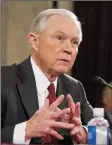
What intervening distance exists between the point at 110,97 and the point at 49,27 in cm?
148

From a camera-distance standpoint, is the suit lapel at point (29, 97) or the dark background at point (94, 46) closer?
the suit lapel at point (29, 97)

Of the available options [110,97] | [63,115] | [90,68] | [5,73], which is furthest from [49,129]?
[90,68]

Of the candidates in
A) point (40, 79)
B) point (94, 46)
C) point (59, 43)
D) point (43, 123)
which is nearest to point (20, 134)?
point (43, 123)

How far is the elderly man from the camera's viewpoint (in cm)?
133

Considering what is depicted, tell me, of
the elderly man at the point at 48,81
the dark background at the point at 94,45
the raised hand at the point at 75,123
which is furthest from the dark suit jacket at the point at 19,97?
the dark background at the point at 94,45

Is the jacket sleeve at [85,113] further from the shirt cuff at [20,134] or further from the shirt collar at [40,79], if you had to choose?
the shirt cuff at [20,134]

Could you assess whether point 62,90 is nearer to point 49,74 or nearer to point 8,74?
point 49,74

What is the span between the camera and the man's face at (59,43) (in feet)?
4.81

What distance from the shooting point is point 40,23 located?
150 centimetres

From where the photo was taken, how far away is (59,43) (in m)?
1.48

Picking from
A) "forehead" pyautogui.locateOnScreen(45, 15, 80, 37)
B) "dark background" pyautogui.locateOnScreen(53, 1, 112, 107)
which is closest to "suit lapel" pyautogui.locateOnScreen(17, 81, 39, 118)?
"forehead" pyautogui.locateOnScreen(45, 15, 80, 37)

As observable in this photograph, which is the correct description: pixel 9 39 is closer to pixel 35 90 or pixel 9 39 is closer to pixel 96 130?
pixel 35 90

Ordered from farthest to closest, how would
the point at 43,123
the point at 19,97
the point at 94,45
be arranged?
1. the point at 94,45
2. the point at 19,97
3. the point at 43,123

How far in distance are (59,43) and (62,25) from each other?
0.07m
